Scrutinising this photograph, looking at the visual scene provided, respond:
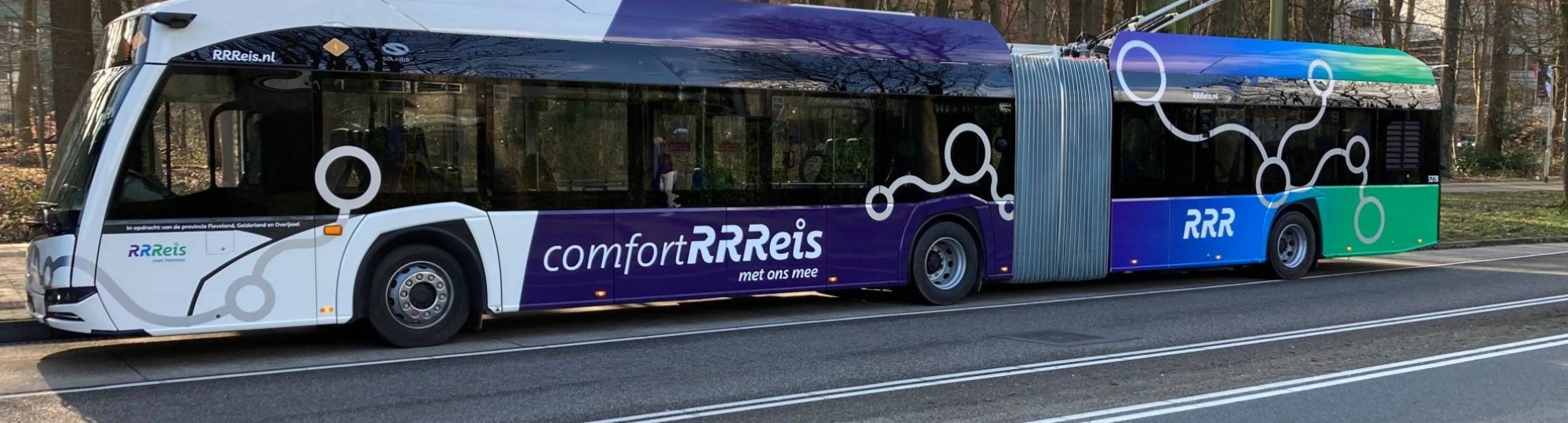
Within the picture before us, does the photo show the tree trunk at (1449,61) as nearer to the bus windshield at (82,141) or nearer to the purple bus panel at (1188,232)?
the purple bus panel at (1188,232)

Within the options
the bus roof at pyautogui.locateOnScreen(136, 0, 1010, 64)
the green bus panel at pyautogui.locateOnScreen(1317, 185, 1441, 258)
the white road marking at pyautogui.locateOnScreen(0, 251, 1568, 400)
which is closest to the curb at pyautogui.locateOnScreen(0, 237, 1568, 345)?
the white road marking at pyautogui.locateOnScreen(0, 251, 1568, 400)

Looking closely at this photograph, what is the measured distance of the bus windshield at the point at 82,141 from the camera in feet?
28.5

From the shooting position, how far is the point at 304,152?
30.7ft

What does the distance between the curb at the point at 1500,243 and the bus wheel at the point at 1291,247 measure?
238 inches

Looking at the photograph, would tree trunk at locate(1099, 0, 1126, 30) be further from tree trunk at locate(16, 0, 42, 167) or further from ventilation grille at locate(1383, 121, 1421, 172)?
tree trunk at locate(16, 0, 42, 167)

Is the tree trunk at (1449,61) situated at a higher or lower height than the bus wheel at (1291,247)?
higher

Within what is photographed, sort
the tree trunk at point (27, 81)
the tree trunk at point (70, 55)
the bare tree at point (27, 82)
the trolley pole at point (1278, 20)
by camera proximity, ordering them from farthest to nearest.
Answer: the bare tree at point (27, 82), the tree trunk at point (27, 81), the trolley pole at point (1278, 20), the tree trunk at point (70, 55)

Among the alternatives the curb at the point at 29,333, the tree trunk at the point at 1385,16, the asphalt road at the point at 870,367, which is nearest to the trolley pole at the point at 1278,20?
the asphalt road at the point at 870,367

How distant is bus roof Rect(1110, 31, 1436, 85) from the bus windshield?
10.3 m

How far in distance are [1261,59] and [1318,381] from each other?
8485 millimetres

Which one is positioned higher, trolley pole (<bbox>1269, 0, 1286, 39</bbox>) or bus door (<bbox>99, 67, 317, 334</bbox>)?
trolley pole (<bbox>1269, 0, 1286, 39</bbox>)

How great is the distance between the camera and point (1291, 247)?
54.0 feet

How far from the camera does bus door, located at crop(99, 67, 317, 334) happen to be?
→ 8742mm

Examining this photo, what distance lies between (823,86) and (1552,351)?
257 inches
